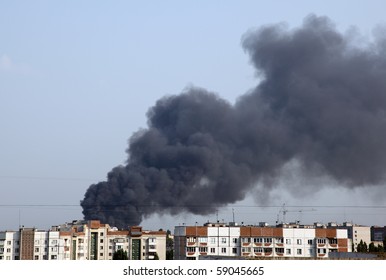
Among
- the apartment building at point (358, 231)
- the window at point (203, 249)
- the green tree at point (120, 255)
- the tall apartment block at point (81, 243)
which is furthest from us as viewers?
the apartment building at point (358, 231)

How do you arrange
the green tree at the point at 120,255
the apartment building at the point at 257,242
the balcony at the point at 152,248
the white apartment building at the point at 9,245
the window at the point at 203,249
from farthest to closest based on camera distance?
the balcony at the point at 152,248, the green tree at the point at 120,255, the white apartment building at the point at 9,245, the apartment building at the point at 257,242, the window at the point at 203,249

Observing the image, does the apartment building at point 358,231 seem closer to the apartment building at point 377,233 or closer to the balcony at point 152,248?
the apartment building at point 377,233

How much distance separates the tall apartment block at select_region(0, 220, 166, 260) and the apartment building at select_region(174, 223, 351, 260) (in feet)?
52.5

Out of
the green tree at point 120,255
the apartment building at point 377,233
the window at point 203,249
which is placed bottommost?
the green tree at point 120,255

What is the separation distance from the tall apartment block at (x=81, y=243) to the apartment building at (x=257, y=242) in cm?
1600

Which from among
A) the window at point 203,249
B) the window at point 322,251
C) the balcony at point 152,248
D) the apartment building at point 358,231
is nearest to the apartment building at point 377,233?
the apartment building at point 358,231

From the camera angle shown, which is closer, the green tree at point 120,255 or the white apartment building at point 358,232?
the green tree at point 120,255

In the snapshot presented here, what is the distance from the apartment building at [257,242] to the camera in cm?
7525
